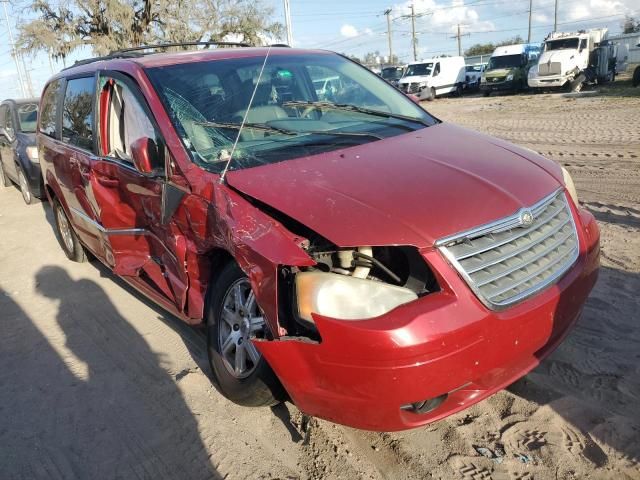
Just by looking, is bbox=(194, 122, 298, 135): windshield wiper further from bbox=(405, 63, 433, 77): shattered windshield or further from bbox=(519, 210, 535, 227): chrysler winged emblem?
bbox=(405, 63, 433, 77): shattered windshield

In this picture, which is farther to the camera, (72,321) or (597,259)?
(72,321)

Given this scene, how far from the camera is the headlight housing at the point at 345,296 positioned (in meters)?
2.21

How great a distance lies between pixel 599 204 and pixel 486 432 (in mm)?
4235

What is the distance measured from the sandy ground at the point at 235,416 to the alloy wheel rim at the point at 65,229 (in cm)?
120

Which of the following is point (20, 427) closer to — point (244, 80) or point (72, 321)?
point (72, 321)

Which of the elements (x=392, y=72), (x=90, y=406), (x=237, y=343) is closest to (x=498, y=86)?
(x=392, y=72)

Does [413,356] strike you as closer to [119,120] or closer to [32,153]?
[119,120]

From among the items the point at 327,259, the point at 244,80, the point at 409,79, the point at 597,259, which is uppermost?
the point at 244,80

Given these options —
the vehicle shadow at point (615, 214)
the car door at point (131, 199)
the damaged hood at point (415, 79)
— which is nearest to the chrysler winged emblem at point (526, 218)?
the car door at point (131, 199)

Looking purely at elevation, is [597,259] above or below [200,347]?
above

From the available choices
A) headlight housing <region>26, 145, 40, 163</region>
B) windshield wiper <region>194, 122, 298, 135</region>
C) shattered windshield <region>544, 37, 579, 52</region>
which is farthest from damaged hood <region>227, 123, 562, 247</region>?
shattered windshield <region>544, 37, 579, 52</region>

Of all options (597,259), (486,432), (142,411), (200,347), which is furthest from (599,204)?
(142,411)

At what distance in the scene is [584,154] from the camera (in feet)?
30.1

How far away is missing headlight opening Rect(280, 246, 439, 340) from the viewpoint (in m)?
2.23
